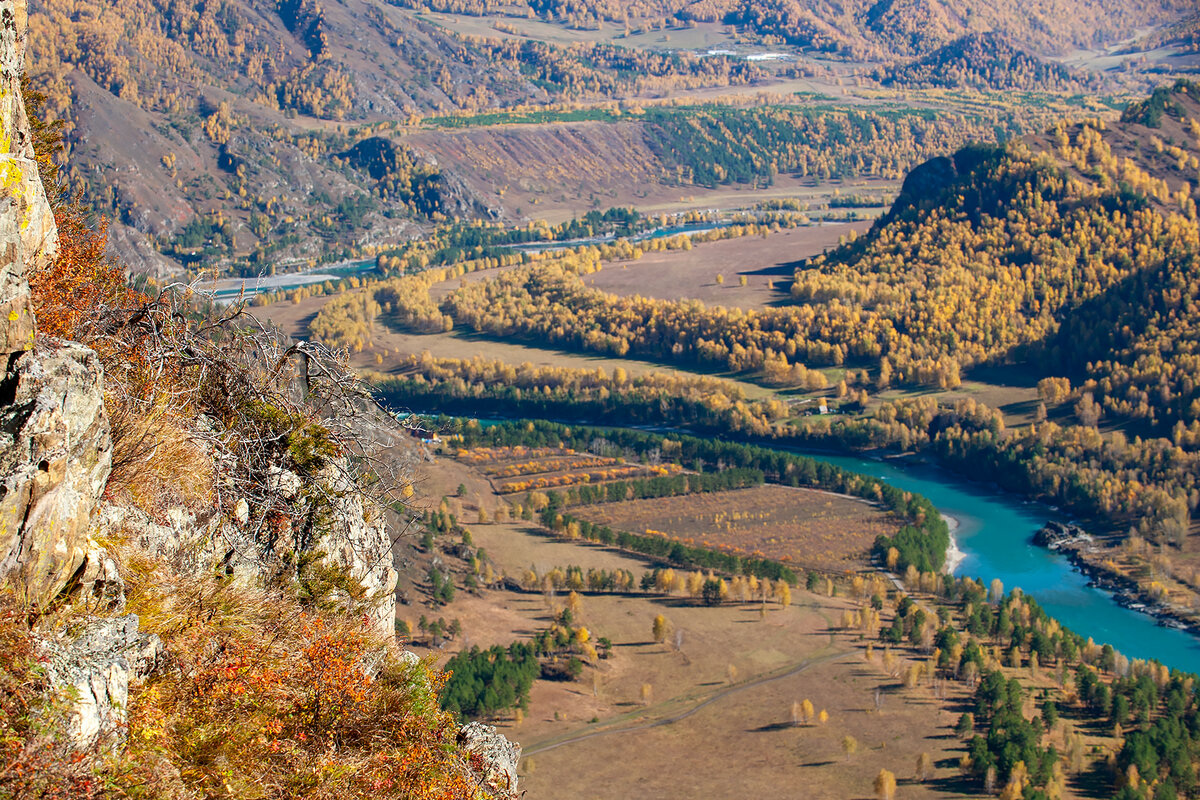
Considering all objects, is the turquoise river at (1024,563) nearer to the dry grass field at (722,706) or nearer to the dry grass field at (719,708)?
the dry grass field at (722,706)

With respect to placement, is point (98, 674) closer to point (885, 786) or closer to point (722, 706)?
point (885, 786)

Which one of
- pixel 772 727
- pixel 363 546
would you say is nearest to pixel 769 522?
pixel 772 727

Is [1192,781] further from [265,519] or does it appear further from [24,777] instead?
[24,777]

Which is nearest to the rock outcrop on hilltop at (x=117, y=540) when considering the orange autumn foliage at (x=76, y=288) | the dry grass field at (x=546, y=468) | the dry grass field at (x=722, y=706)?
the orange autumn foliage at (x=76, y=288)

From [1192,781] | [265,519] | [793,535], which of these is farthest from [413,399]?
[265,519]

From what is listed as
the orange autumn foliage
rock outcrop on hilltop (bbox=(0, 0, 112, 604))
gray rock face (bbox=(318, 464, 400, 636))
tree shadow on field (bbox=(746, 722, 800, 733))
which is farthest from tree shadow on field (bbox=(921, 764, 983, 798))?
rock outcrop on hilltop (bbox=(0, 0, 112, 604))
